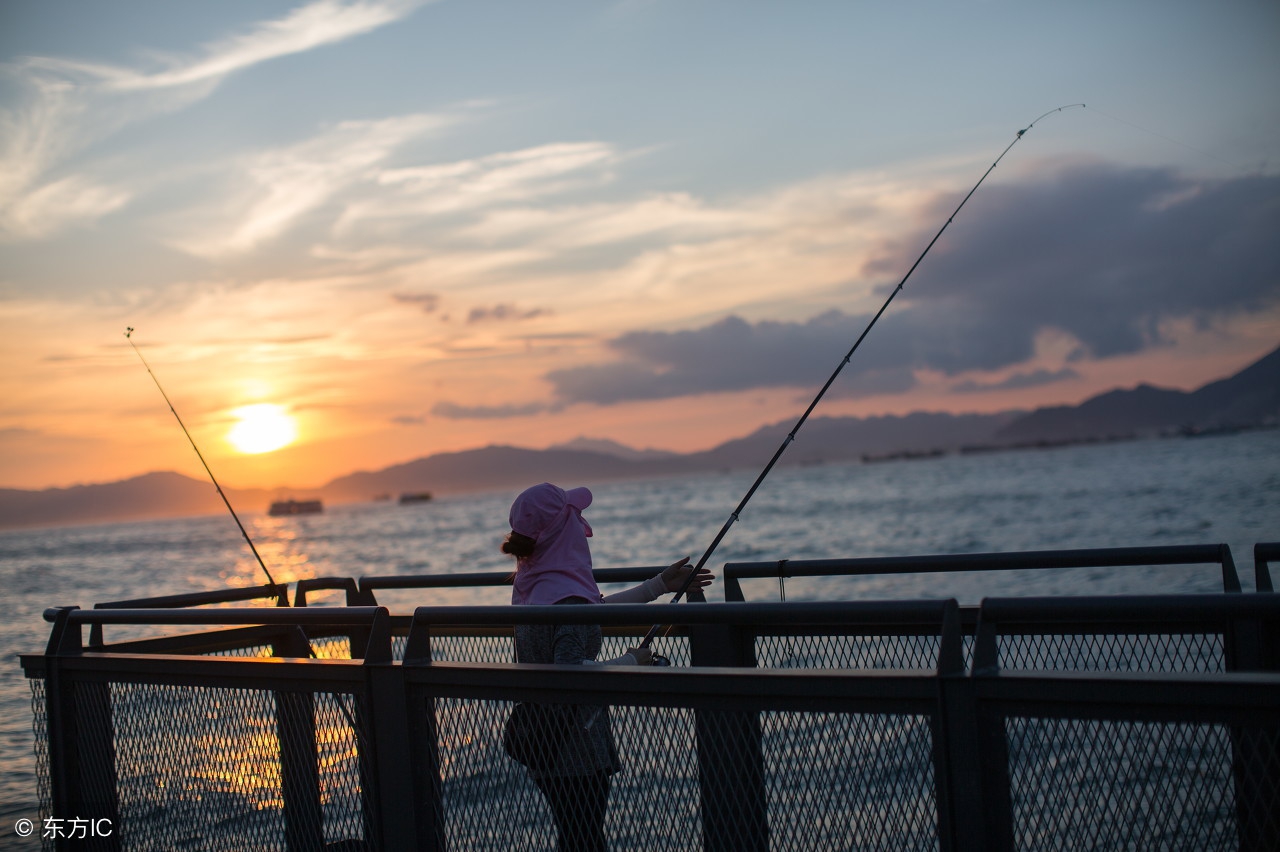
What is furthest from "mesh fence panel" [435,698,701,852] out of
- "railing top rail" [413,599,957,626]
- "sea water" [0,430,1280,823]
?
"sea water" [0,430,1280,823]

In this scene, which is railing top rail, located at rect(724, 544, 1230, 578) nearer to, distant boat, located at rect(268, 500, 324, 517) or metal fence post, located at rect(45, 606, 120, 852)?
metal fence post, located at rect(45, 606, 120, 852)

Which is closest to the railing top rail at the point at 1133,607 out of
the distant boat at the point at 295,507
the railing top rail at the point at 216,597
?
the railing top rail at the point at 216,597

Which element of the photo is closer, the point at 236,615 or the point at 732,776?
the point at 732,776

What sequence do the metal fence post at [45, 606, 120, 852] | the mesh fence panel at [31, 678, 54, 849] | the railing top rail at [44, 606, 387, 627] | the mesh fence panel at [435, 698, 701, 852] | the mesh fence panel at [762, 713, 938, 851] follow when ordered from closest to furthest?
the mesh fence panel at [762, 713, 938, 851] < the mesh fence panel at [435, 698, 701, 852] < the railing top rail at [44, 606, 387, 627] < the metal fence post at [45, 606, 120, 852] < the mesh fence panel at [31, 678, 54, 849]

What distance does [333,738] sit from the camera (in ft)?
11.7

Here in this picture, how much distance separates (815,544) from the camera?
44.6m

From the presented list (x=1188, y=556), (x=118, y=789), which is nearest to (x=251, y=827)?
(x=118, y=789)

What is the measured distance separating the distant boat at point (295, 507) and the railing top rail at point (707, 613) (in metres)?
162

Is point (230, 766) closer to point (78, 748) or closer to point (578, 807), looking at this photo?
point (78, 748)

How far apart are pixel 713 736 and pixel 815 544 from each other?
1673 inches

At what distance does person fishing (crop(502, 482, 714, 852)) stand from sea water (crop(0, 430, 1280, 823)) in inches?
225

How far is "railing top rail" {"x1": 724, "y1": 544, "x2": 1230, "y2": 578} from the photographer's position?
3613mm

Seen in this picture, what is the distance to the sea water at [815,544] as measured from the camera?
2270cm

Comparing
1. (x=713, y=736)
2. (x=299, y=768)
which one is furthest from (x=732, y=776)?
(x=299, y=768)
